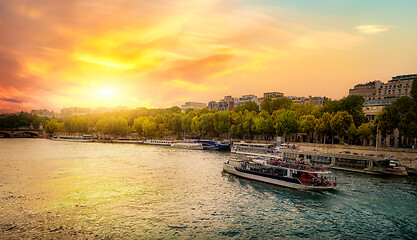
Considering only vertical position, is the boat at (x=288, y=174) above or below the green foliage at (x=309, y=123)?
below

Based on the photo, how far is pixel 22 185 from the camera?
35875mm

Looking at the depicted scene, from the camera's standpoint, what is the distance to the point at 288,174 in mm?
37812

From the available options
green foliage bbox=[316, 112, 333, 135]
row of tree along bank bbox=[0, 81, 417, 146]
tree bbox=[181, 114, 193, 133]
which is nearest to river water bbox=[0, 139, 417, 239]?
row of tree along bank bbox=[0, 81, 417, 146]

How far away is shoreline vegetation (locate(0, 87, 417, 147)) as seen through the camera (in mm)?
57188

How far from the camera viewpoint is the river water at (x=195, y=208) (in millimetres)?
22250

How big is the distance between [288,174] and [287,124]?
52296mm

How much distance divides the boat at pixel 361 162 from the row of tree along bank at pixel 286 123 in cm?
949

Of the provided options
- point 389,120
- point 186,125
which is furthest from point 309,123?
point 186,125

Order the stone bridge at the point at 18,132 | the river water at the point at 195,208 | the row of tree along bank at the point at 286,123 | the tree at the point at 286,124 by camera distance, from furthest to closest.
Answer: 1. the stone bridge at the point at 18,132
2. the tree at the point at 286,124
3. the row of tree along bank at the point at 286,123
4. the river water at the point at 195,208

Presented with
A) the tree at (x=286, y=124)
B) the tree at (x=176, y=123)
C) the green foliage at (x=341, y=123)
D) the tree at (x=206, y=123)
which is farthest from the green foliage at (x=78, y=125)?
the green foliage at (x=341, y=123)

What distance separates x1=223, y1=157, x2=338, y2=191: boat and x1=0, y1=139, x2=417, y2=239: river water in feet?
4.46

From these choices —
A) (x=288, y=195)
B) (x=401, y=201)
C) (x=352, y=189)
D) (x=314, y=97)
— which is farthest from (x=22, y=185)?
(x=314, y=97)

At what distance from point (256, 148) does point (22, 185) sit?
57.4m

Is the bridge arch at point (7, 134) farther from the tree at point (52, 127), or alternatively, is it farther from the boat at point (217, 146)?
the boat at point (217, 146)
